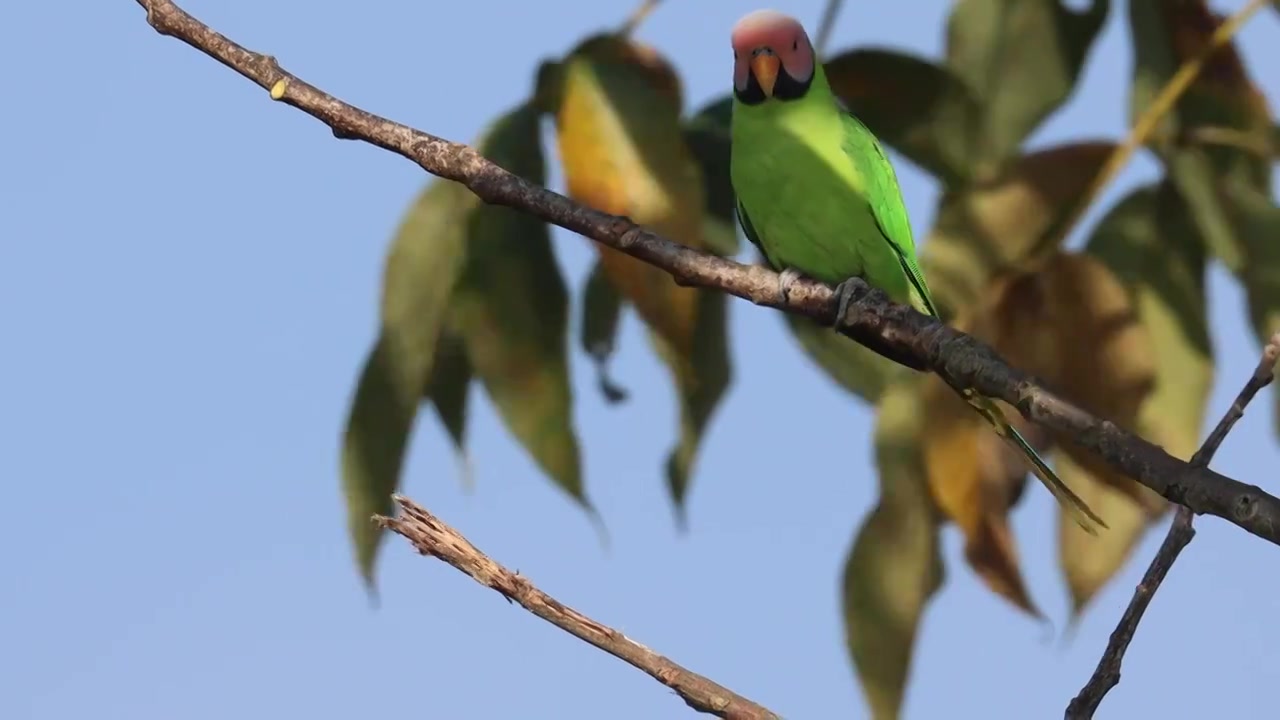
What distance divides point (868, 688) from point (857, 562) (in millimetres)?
187

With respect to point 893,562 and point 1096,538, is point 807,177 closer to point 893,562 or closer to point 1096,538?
point 893,562

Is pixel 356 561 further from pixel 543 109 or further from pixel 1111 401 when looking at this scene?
pixel 1111 401

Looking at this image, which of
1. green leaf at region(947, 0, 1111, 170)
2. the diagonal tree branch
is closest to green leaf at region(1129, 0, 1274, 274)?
green leaf at region(947, 0, 1111, 170)

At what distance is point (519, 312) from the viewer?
2.75 meters

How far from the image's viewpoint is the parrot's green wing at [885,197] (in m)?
2.53

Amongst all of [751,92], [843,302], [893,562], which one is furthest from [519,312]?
[843,302]

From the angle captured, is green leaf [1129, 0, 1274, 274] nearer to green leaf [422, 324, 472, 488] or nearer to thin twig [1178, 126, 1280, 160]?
Answer: thin twig [1178, 126, 1280, 160]

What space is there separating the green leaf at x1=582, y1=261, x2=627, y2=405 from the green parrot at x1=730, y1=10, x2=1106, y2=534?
1.53 feet

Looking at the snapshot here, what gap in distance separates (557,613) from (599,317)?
193cm

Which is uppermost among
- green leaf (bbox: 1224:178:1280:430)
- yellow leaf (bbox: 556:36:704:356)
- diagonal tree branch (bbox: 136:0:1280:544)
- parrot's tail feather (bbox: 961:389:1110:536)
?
green leaf (bbox: 1224:178:1280:430)

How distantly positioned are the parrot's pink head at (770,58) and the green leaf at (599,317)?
1.86 feet

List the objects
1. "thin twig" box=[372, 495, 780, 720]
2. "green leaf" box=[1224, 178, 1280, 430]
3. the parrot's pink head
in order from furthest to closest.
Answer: "green leaf" box=[1224, 178, 1280, 430], the parrot's pink head, "thin twig" box=[372, 495, 780, 720]

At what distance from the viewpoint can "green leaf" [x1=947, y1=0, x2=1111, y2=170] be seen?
2883mm

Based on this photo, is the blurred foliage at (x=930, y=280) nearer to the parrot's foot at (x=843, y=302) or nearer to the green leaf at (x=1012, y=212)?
the green leaf at (x=1012, y=212)
